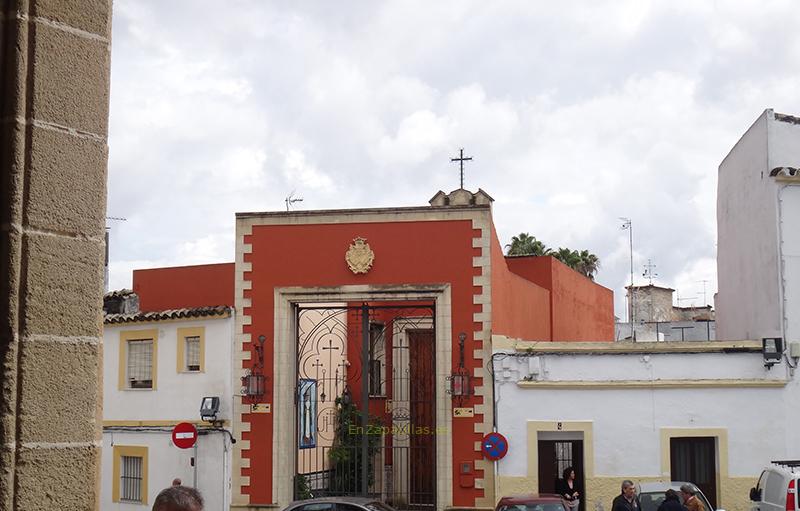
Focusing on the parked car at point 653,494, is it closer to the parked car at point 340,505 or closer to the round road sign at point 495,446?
the round road sign at point 495,446

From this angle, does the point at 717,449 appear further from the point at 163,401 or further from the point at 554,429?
the point at 163,401

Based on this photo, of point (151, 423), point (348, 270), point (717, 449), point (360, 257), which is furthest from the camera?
point (151, 423)

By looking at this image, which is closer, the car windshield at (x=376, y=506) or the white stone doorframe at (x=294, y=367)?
the car windshield at (x=376, y=506)

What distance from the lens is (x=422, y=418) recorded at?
24.0 m

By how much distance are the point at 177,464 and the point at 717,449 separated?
36.7ft

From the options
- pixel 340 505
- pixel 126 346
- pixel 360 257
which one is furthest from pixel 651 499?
pixel 126 346

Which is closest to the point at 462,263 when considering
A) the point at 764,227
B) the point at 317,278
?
the point at 317,278

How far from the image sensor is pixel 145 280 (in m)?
27.4

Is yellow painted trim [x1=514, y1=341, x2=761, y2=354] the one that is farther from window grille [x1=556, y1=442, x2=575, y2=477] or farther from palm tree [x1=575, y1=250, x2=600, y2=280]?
palm tree [x1=575, y1=250, x2=600, y2=280]

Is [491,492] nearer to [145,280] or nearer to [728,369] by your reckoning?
[728,369]

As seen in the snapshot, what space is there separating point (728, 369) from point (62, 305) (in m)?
18.2

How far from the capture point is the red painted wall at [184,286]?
25500mm

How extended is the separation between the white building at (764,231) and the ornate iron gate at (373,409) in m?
6.91

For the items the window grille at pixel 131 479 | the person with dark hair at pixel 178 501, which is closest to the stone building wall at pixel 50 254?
the person with dark hair at pixel 178 501
